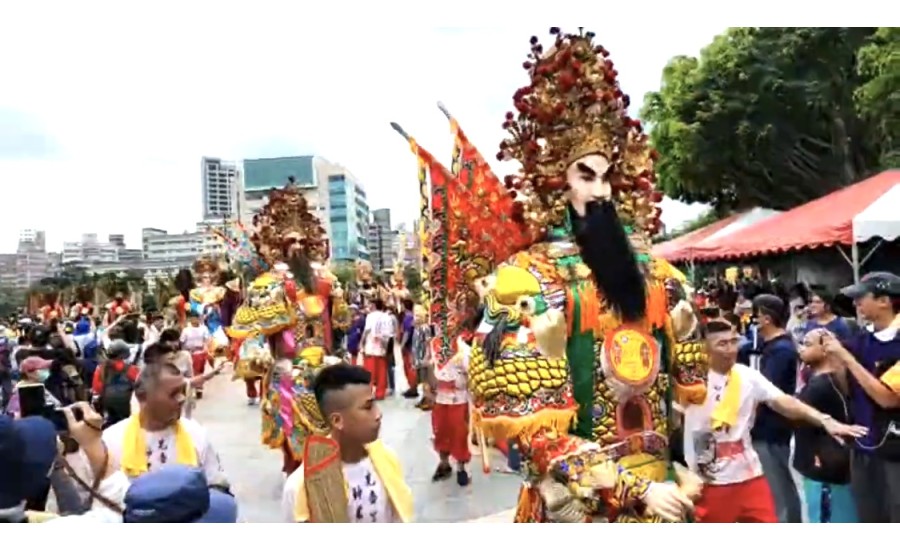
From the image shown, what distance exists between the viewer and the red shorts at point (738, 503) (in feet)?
9.81

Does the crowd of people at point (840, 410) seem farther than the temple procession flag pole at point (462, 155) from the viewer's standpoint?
No

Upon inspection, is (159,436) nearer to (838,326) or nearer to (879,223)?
(838,326)

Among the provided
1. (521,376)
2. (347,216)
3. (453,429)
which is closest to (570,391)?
(521,376)

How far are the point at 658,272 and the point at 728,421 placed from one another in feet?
4.36

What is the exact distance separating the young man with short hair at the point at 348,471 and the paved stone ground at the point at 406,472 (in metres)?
1.39

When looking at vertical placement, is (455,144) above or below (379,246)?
below

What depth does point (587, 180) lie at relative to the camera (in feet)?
7.56

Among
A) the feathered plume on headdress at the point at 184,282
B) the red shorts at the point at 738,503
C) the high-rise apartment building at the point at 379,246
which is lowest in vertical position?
the red shorts at the point at 738,503

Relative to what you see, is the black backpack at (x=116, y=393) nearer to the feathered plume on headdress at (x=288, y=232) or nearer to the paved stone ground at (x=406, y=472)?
the paved stone ground at (x=406, y=472)

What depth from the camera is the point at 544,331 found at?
2.11 metres

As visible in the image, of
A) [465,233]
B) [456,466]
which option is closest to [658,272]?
[465,233]

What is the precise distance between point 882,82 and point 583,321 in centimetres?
1204

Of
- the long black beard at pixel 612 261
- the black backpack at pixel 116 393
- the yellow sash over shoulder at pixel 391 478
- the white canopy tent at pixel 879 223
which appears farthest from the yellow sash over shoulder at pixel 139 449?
the white canopy tent at pixel 879 223

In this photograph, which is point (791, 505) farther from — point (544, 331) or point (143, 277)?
point (143, 277)
